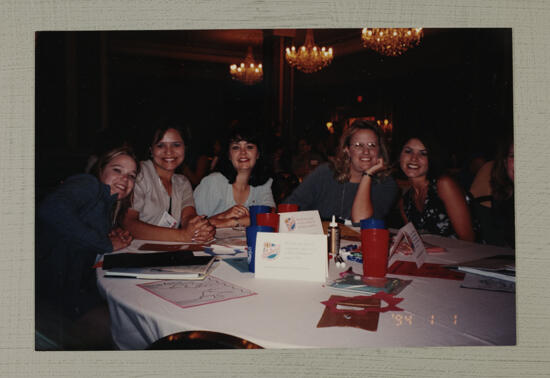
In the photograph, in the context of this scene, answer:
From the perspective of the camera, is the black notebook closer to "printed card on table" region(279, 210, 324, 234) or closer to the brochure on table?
the brochure on table

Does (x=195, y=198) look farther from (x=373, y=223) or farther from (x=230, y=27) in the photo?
(x=373, y=223)

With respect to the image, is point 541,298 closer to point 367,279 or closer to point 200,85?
point 367,279

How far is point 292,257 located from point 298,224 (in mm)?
282

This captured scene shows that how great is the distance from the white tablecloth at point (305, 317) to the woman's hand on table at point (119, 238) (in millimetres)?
529

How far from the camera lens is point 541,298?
70.0 inches

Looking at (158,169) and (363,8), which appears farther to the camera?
(158,169)

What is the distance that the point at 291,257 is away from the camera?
146 centimetres

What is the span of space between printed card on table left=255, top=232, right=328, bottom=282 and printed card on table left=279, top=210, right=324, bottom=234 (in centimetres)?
24

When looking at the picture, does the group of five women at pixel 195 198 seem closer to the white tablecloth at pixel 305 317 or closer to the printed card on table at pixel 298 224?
the white tablecloth at pixel 305 317

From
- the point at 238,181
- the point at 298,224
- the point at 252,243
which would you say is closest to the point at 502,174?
the point at 298,224

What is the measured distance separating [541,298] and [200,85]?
4.15 meters

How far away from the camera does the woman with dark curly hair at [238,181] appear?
3.08 meters
